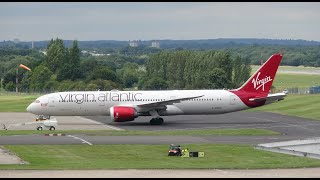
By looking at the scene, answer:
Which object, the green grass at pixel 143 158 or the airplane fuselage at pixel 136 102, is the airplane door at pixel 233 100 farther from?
the green grass at pixel 143 158

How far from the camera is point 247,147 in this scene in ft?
183

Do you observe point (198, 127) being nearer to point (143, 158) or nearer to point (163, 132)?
point (163, 132)

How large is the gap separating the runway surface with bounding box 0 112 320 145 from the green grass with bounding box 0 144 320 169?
404cm

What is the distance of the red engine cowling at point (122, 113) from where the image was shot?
76.9m

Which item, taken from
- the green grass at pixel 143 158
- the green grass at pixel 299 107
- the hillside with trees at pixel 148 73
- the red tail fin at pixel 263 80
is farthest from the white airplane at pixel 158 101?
the hillside with trees at pixel 148 73

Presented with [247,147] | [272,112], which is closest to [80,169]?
[247,147]

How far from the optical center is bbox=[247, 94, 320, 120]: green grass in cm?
8982

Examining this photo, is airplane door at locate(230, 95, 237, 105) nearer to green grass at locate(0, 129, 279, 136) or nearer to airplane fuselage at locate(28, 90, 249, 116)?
airplane fuselage at locate(28, 90, 249, 116)

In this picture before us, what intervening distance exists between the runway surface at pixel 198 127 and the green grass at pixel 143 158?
4.04 metres

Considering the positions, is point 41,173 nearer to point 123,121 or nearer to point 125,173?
point 125,173

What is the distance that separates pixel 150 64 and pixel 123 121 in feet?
361

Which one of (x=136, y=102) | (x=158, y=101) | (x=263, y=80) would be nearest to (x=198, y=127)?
(x=158, y=101)

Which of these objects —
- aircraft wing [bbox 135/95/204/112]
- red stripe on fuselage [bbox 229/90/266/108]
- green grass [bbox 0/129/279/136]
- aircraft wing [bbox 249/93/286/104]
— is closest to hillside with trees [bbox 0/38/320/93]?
red stripe on fuselage [bbox 229/90/266/108]

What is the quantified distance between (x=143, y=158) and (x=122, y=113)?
27.0 meters
